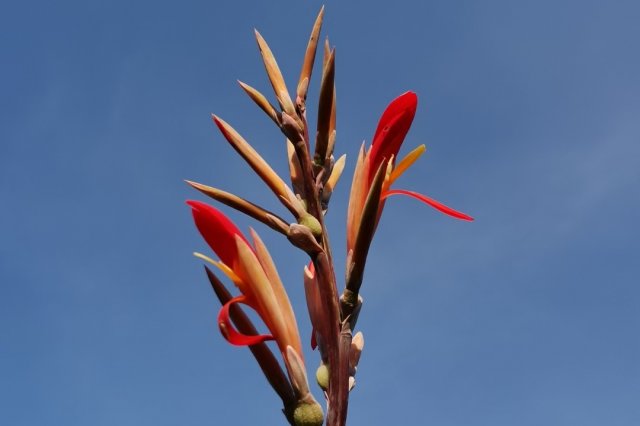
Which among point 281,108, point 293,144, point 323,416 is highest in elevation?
point 281,108

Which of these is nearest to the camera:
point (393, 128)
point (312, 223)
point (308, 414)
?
point (308, 414)

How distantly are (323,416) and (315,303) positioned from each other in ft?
1.15

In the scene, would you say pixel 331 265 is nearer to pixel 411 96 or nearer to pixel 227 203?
pixel 227 203

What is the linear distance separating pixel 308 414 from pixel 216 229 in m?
0.65

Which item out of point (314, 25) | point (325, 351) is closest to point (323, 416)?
point (325, 351)

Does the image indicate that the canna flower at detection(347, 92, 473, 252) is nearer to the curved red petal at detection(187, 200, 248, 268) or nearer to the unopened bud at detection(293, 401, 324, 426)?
the curved red petal at detection(187, 200, 248, 268)

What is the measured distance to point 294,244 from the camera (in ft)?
7.09

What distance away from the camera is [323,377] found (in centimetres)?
206

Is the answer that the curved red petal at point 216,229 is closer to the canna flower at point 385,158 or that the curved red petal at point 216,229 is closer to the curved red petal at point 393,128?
the canna flower at point 385,158

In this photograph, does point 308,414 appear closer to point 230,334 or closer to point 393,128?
point 230,334

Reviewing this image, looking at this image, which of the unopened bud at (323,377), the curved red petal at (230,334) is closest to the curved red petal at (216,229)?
the curved red petal at (230,334)

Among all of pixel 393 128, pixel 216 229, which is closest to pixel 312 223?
pixel 216 229

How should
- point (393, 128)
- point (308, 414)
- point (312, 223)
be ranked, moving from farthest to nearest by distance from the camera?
point (393, 128) < point (312, 223) < point (308, 414)

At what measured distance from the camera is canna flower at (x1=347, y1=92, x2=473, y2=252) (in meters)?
2.35
